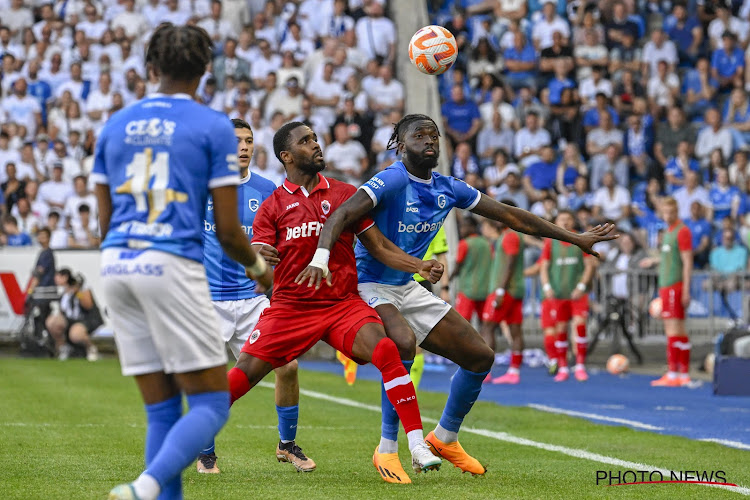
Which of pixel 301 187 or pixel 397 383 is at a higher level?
pixel 301 187

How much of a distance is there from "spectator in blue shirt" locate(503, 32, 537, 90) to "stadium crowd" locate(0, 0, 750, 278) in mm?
44

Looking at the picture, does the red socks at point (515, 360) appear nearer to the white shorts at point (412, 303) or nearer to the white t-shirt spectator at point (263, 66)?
the white shorts at point (412, 303)

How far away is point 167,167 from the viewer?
5.40 m

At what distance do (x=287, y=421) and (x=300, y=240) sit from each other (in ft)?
4.71

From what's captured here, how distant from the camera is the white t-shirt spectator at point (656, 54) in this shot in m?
25.8

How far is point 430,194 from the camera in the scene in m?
8.24

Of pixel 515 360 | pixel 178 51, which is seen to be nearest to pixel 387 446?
pixel 178 51

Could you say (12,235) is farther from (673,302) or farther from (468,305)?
(673,302)

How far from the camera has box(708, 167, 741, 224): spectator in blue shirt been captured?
22.5 metres

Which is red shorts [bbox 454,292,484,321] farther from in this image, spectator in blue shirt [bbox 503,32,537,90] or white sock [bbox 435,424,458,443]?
white sock [bbox 435,424,458,443]

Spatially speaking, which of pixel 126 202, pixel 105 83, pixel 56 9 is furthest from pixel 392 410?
pixel 56 9

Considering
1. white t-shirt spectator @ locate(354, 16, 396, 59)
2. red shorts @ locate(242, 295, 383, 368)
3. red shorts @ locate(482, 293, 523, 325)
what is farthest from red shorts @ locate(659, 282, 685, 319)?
white t-shirt spectator @ locate(354, 16, 396, 59)

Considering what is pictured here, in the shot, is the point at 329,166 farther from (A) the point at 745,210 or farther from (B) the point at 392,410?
(B) the point at 392,410

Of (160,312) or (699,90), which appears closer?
(160,312)
